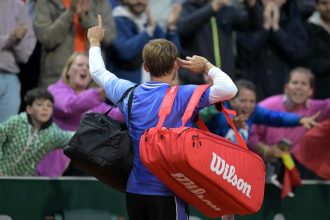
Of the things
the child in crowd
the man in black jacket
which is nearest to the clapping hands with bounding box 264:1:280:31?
the man in black jacket

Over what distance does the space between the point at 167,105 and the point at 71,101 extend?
299 centimetres

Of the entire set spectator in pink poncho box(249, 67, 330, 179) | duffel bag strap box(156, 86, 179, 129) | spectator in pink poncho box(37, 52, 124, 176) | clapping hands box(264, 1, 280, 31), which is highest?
duffel bag strap box(156, 86, 179, 129)

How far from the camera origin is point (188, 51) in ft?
34.4

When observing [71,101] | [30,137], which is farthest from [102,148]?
[71,101]

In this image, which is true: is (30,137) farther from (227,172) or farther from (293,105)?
(293,105)

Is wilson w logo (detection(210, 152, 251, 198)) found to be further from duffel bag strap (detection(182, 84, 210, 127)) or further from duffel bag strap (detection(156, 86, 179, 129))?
duffel bag strap (detection(156, 86, 179, 129))

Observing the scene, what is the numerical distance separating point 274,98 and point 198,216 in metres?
1.85

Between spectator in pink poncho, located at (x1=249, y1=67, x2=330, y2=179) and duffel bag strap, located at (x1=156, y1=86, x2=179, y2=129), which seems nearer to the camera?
duffel bag strap, located at (x1=156, y1=86, x2=179, y2=129)

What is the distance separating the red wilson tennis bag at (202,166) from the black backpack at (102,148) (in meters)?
0.36

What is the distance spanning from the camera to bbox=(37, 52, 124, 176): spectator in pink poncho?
29.5 ft

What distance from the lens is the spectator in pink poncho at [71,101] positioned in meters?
8.99

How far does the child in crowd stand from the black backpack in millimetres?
2217

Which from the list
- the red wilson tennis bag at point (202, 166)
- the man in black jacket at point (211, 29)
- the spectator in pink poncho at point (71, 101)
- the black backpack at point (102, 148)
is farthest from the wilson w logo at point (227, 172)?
the man in black jacket at point (211, 29)

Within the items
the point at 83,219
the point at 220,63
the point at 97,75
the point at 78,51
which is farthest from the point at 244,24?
the point at 97,75
